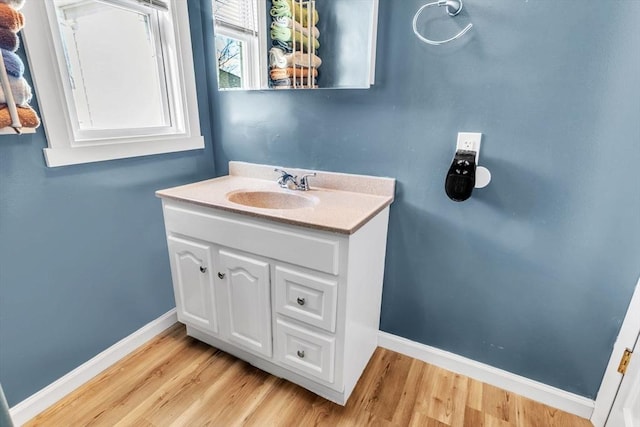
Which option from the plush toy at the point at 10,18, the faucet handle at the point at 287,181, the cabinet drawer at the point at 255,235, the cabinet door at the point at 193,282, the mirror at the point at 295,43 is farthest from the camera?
the faucet handle at the point at 287,181

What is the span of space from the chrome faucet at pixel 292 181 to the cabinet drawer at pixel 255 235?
39cm

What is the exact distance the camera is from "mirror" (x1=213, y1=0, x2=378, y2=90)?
1374mm

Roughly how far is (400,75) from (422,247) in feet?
2.50

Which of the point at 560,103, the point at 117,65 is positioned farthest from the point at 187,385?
the point at 560,103

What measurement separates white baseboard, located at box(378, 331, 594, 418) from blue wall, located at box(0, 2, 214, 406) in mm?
1322

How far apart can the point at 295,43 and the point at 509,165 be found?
42.4 inches

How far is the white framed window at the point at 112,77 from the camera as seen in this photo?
121cm

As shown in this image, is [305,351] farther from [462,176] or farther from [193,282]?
[462,176]

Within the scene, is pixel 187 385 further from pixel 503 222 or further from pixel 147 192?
pixel 503 222

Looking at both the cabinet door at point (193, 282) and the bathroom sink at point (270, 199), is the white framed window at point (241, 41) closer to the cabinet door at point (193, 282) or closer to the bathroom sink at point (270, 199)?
the bathroom sink at point (270, 199)

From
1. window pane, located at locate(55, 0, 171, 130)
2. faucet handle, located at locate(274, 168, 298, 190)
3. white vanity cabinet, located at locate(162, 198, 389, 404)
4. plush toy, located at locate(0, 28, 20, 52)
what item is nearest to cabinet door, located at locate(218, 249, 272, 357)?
white vanity cabinet, located at locate(162, 198, 389, 404)

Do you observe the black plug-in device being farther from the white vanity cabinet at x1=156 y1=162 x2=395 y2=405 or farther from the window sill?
the window sill

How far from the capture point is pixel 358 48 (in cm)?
138

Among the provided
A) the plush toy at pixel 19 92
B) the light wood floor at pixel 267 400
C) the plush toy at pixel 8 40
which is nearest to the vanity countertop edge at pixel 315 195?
the plush toy at pixel 19 92
